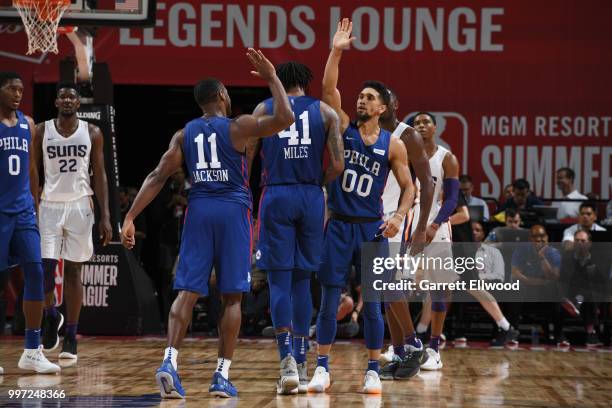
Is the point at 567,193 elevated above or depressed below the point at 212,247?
above

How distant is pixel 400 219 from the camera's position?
634cm

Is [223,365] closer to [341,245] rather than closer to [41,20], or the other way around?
[341,245]

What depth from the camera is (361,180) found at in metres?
6.65

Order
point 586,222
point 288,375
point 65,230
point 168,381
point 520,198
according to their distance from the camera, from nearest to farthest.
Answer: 1. point 168,381
2. point 288,375
3. point 65,230
4. point 586,222
5. point 520,198

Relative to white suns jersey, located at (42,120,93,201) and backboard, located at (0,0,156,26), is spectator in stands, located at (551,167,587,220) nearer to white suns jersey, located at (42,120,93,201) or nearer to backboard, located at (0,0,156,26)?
backboard, located at (0,0,156,26)

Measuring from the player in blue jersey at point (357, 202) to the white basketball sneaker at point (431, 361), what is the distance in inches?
61.3

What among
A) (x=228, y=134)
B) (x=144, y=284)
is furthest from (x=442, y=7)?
(x=228, y=134)

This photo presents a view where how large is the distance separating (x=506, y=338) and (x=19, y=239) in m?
5.26

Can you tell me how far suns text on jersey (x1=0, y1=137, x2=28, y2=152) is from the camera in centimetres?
715

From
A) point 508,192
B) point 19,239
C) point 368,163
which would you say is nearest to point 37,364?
point 19,239

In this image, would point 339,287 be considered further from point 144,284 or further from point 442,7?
point 442,7

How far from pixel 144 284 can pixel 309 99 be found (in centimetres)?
494

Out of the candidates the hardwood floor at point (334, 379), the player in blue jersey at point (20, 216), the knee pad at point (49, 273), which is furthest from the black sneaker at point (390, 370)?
the knee pad at point (49, 273)

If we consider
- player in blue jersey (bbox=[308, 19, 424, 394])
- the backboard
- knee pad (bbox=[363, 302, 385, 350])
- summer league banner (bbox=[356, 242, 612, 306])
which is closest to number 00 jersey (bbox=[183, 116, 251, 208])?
player in blue jersey (bbox=[308, 19, 424, 394])
